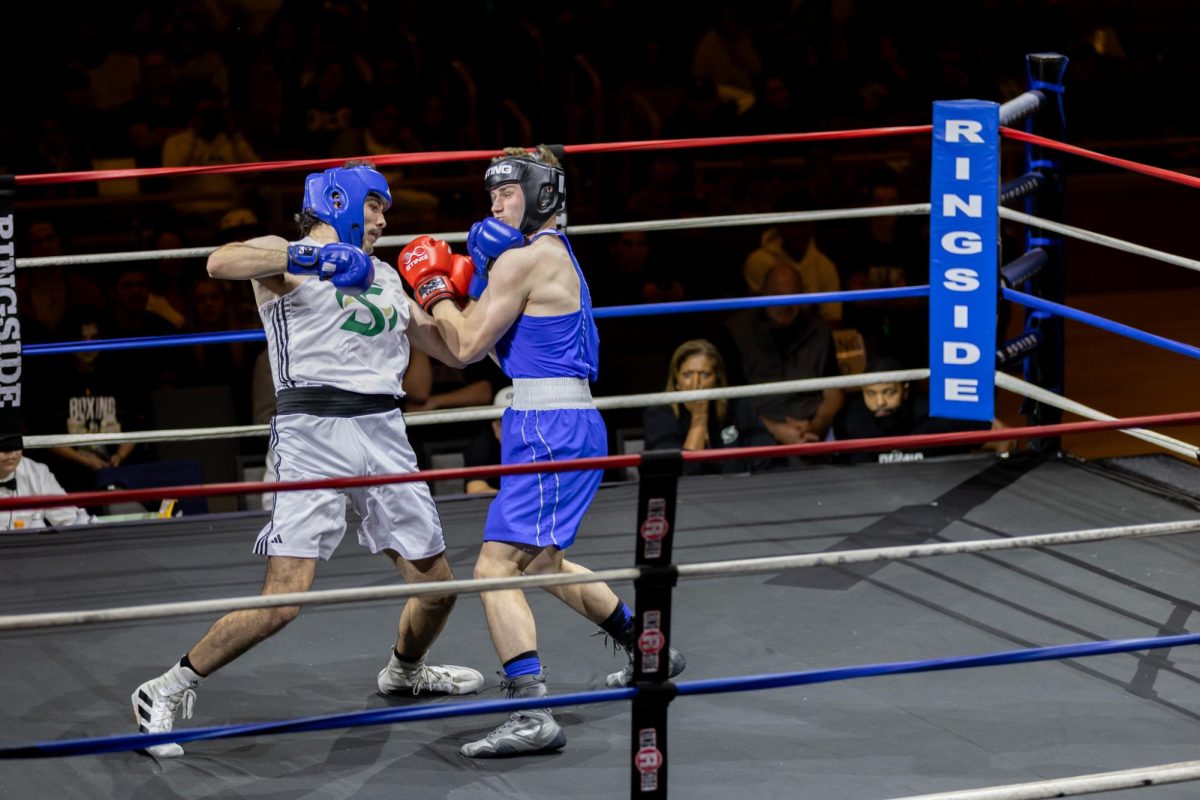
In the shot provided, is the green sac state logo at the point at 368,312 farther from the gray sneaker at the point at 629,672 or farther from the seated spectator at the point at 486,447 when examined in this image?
the seated spectator at the point at 486,447

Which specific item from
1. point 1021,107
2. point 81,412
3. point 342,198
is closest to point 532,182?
point 342,198

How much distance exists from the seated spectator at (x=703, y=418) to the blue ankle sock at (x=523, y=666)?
1.85 m

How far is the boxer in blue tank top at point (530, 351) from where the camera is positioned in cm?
328

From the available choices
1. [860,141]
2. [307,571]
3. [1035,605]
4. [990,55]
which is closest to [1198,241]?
[990,55]

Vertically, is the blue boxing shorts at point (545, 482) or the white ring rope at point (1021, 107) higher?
the white ring rope at point (1021, 107)

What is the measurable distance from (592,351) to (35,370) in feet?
9.45

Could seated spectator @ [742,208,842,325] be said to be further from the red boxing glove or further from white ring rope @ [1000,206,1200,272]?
the red boxing glove

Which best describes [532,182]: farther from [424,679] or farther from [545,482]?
[424,679]

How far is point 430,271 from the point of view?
3477 millimetres

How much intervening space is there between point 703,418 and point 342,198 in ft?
6.61

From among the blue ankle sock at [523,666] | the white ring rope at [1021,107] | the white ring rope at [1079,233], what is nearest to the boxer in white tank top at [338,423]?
the blue ankle sock at [523,666]

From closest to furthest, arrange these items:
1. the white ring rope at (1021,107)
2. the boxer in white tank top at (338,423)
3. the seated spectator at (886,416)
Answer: the boxer in white tank top at (338,423) → the white ring rope at (1021,107) → the seated spectator at (886,416)

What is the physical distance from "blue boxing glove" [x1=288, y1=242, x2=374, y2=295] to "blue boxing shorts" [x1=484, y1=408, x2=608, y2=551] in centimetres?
51

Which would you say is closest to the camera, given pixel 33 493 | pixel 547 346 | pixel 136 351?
pixel 547 346
